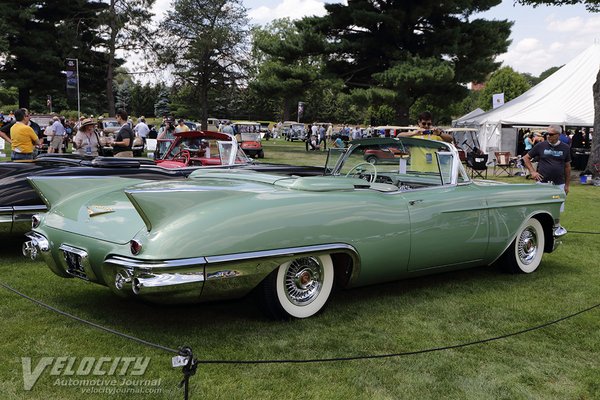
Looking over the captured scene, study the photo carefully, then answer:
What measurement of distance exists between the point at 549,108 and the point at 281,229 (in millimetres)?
22555

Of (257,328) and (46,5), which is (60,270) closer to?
(257,328)

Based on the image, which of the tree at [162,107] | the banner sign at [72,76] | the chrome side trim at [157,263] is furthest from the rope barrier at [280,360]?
the tree at [162,107]

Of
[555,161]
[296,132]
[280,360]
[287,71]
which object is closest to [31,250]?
[280,360]

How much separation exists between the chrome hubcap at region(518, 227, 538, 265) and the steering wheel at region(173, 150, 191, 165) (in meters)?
5.02

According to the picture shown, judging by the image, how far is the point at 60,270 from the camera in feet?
14.1

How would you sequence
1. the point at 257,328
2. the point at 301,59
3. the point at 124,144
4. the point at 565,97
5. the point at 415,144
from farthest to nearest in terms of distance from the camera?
the point at 301,59
the point at 565,97
the point at 124,144
the point at 415,144
the point at 257,328

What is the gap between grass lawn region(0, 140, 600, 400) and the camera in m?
3.28

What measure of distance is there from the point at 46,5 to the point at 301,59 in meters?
19.4

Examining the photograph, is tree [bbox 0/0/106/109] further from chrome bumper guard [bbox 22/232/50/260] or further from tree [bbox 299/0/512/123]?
chrome bumper guard [bbox 22/232/50/260]

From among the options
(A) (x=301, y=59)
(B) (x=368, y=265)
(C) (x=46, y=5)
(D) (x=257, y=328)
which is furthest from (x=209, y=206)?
(C) (x=46, y=5)

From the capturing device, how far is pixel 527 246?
19.9 feet

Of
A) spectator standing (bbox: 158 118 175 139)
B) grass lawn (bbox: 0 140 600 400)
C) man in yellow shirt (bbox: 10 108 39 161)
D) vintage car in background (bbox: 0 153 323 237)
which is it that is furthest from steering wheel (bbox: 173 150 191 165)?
spectator standing (bbox: 158 118 175 139)

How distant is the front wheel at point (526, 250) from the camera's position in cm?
586

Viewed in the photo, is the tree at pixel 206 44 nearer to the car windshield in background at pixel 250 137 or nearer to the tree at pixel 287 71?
the tree at pixel 287 71
